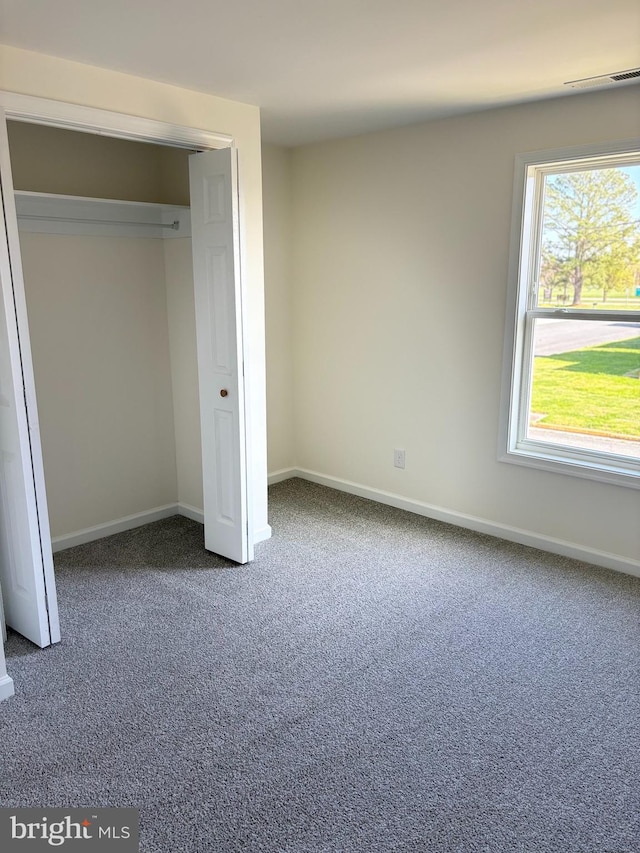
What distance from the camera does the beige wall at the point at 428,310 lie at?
11.8 ft

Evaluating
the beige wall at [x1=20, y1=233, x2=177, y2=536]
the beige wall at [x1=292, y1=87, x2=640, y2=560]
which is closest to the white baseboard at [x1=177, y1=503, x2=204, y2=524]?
the beige wall at [x1=20, y1=233, x2=177, y2=536]

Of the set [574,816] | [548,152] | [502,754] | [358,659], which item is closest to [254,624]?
[358,659]

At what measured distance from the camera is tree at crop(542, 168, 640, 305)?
3373 millimetres

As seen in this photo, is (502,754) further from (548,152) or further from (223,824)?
(548,152)

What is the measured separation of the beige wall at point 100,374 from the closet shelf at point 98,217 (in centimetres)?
6

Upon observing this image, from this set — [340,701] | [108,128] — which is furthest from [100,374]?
[340,701]

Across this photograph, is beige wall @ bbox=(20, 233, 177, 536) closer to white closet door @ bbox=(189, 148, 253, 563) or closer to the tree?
white closet door @ bbox=(189, 148, 253, 563)

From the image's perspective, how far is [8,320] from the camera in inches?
101

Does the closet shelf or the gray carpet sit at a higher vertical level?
the closet shelf

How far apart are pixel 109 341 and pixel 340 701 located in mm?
2558

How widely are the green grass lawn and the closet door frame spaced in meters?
1.73

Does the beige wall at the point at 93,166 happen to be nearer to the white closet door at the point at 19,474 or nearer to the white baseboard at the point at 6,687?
the white closet door at the point at 19,474

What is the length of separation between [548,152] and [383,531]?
2371 mm

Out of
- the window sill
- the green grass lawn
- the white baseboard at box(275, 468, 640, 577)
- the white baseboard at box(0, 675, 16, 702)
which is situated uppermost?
the green grass lawn
